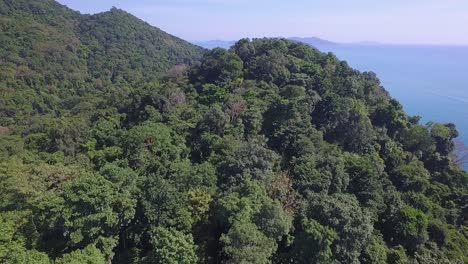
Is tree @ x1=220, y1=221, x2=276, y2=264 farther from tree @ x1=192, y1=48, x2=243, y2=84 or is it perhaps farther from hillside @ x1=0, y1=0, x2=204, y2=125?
hillside @ x1=0, y1=0, x2=204, y2=125

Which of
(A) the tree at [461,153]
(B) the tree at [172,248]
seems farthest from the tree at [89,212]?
(A) the tree at [461,153]

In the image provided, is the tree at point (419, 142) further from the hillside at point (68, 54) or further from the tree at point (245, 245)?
the hillside at point (68, 54)

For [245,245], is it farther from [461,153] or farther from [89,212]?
[461,153]

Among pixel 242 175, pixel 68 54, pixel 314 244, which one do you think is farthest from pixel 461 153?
pixel 68 54

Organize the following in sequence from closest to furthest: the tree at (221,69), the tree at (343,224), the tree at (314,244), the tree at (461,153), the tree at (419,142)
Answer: the tree at (314,244)
the tree at (343,224)
the tree at (419,142)
the tree at (221,69)
the tree at (461,153)

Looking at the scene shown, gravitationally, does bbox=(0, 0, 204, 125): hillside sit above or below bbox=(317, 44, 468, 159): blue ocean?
above

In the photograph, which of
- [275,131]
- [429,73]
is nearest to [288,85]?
[275,131]

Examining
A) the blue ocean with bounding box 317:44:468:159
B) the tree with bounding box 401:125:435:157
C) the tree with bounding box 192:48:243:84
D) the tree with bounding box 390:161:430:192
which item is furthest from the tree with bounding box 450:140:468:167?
the tree with bounding box 192:48:243:84

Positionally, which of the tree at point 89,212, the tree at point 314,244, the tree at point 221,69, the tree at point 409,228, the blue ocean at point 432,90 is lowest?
the blue ocean at point 432,90

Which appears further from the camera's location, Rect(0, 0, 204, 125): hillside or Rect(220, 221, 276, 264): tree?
Rect(0, 0, 204, 125): hillside
